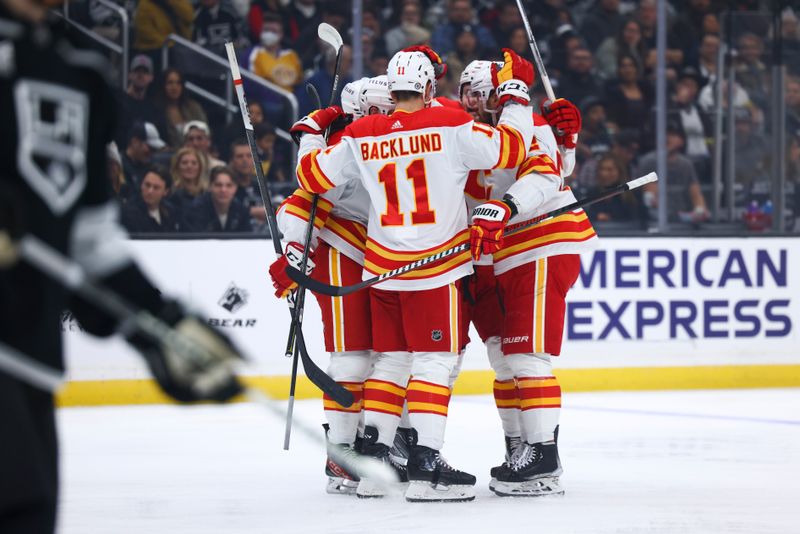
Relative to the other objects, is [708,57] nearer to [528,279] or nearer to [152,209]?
[152,209]

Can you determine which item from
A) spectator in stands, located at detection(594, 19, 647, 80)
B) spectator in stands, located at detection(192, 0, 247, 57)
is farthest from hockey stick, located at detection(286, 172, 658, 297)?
spectator in stands, located at detection(594, 19, 647, 80)

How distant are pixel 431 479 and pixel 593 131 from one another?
457cm

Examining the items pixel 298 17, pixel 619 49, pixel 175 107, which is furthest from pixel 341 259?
pixel 619 49

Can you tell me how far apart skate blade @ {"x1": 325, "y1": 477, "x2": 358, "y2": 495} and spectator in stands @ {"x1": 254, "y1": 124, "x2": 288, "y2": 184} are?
3460 mm

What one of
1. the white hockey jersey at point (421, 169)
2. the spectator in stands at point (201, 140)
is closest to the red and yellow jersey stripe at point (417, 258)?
the white hockey jersey at point (421, 169)

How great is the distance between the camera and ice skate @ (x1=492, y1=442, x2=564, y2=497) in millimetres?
3822

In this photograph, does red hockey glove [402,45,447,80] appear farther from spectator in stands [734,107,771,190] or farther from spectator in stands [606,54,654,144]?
spectator in stands [606,54,654,144]

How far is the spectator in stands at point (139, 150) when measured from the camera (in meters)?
6.87

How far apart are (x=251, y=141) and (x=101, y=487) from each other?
1.22 meters

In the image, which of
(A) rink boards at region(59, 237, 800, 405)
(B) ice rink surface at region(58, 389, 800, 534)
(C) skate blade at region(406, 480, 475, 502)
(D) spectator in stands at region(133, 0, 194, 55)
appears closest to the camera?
(B) ice rink surface at region(58, 389, 800, 534)

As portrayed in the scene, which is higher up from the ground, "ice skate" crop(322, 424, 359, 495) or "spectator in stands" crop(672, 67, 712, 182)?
"spectator in stands" crop(672, 67, 712, 182)

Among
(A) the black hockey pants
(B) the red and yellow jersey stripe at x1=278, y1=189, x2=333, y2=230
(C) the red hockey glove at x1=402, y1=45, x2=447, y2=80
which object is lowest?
(A) the black hockey pants

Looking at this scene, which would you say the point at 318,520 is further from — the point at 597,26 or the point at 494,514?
the point at 597,26

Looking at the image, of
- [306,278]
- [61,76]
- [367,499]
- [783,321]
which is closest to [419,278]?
[306,278]
